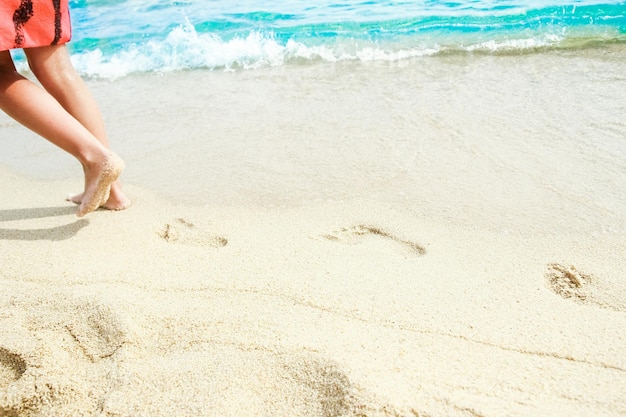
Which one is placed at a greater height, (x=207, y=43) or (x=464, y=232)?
(x=207, y=43)

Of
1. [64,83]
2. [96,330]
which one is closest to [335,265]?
[96,330]

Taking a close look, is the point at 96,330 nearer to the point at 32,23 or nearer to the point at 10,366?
the point at 10,366

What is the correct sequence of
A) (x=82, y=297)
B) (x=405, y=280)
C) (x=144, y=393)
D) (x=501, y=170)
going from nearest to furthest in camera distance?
(x=144, y=393)
(x=82, y=297)
(x=405, y=280)
(x=501, y=170)

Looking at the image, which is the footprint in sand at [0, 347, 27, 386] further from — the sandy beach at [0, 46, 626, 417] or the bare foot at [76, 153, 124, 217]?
the bare foot at [76, 153, 124, 217]

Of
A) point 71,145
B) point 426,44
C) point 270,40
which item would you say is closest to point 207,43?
point 270,40

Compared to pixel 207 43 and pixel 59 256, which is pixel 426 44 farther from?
pixel 59 256

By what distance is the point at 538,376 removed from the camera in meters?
1.13

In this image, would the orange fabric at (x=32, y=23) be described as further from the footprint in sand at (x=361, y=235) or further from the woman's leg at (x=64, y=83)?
the footprint in sand at (x=361, y=235)

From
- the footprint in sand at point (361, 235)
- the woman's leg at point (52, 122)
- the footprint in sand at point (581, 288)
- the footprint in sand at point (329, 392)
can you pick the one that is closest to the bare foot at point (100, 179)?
the woman's leg at point (52, 122)

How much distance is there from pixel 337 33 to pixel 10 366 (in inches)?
181

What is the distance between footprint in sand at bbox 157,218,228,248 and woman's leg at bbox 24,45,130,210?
1.48ft

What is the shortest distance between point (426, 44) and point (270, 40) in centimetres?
152

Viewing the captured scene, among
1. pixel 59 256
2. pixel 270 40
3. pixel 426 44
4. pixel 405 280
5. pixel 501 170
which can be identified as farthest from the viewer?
pixel 270 40

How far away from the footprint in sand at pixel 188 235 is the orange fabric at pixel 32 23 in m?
0.74
